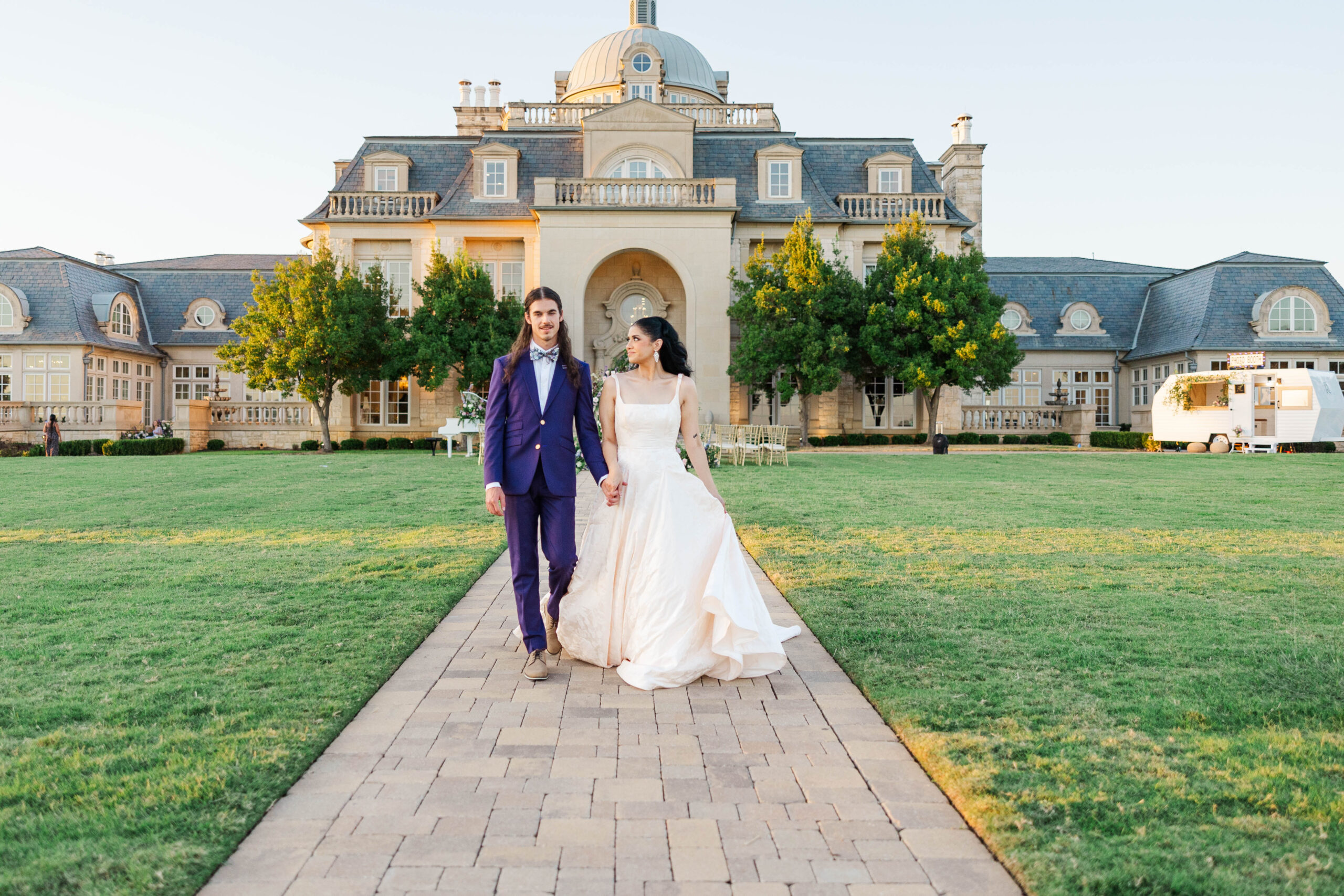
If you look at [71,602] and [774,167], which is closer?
[71,602]

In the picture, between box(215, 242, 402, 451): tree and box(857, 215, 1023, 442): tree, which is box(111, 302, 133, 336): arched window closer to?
box(215, 242, 402, 451): tree

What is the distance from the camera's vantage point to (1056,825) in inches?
119

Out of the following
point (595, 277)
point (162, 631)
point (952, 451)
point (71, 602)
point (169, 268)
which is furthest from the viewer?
point (169, 268)

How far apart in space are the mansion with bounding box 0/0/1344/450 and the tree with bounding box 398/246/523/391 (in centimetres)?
247

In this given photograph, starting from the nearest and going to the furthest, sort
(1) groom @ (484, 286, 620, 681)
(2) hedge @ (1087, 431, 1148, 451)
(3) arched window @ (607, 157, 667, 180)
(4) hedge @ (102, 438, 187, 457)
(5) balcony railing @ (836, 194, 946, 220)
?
(1) groom @ (484, 286, 620, 681)
(4) hedge @ (102, 438, 187, 457)
(2) hedge @ (1087, 431, 1148, 451)
(3) arched window @ (607, 157, 667, 180)
(5) balcony railing @ (836, 194, 946, 220)

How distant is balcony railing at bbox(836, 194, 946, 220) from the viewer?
1357 inches

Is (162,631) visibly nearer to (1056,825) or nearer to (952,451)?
(1056,825)

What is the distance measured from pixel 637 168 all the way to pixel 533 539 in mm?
30643

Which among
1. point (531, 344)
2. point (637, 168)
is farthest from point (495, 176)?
point (531, 344)

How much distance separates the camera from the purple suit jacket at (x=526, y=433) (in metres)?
4.98

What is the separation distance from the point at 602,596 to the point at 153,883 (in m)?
2.84

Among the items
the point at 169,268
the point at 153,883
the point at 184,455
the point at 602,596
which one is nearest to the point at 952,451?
the point at 184,455

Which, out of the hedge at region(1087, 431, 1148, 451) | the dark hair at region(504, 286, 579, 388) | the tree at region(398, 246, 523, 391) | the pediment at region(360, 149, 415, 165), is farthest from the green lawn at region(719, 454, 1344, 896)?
the pediment at region(360, 149, 415, 165)

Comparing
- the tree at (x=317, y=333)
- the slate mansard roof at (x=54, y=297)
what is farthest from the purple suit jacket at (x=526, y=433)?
the slate mansard roof at (x=54, y=297)
